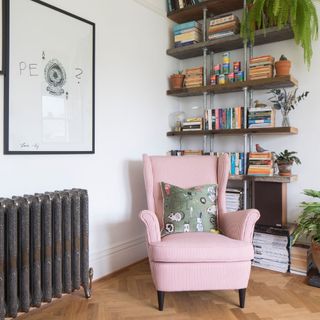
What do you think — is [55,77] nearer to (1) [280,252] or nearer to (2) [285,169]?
(2) [285,169]

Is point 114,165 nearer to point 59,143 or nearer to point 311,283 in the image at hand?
point 59,143

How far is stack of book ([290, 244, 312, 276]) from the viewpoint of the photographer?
2508mm

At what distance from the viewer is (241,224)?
6.79 ft

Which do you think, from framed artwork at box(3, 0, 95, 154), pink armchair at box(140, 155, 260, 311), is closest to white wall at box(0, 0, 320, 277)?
framed artwork at box(3, 0, 95, 154)

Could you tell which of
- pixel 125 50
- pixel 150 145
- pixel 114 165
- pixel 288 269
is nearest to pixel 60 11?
pixel 125 50

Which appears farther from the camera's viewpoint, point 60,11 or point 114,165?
point 114,165

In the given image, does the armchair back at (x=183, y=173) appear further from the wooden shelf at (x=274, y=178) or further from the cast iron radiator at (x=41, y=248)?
the cast iron radiator at (x=41, y=248)

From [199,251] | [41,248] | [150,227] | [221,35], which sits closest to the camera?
[41,248]

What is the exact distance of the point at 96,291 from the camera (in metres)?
2.25

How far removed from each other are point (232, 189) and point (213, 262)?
1.19m

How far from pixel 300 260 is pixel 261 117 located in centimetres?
125

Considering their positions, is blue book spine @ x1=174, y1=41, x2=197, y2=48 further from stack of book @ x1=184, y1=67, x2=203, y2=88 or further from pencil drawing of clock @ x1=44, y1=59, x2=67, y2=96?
pencil drawing of clock @ x1=44, y1=59, x2=67, y2=96

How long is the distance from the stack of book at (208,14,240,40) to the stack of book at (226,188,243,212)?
1489mm
